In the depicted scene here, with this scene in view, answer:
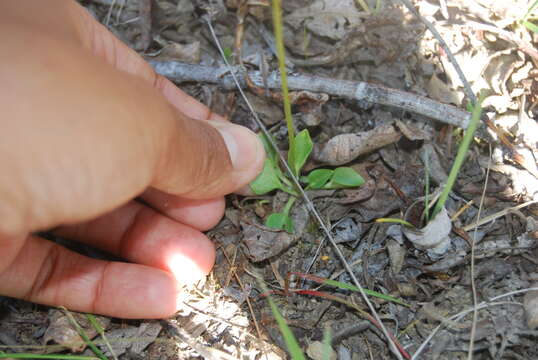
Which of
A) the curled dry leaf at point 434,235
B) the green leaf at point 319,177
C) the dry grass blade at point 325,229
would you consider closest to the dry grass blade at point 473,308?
the dry grass blade at point 325,229

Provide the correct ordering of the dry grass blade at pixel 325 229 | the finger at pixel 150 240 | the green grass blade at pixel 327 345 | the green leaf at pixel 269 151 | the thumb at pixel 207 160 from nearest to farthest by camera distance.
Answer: the green grass blade at pixel 327 345 → the thumb at pixel 207 160 → the dry grass blade at pixel 325 229 → the finger at pixel 150 240 → the green leaf at pixel 269 151

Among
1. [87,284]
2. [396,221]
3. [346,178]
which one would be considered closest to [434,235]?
[396,221]

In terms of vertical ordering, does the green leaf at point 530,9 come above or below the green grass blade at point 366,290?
above

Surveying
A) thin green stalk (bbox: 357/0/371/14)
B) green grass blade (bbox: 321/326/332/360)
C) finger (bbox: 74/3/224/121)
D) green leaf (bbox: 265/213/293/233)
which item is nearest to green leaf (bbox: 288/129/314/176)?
green leaf (bbox: 265/213/293/233)

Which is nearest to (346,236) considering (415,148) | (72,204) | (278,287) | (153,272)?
(278,287)

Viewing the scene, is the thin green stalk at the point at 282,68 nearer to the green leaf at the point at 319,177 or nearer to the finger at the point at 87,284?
the green leaf at the point at 319,177

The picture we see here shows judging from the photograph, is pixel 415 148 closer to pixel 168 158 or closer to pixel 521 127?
pixel 521 127
